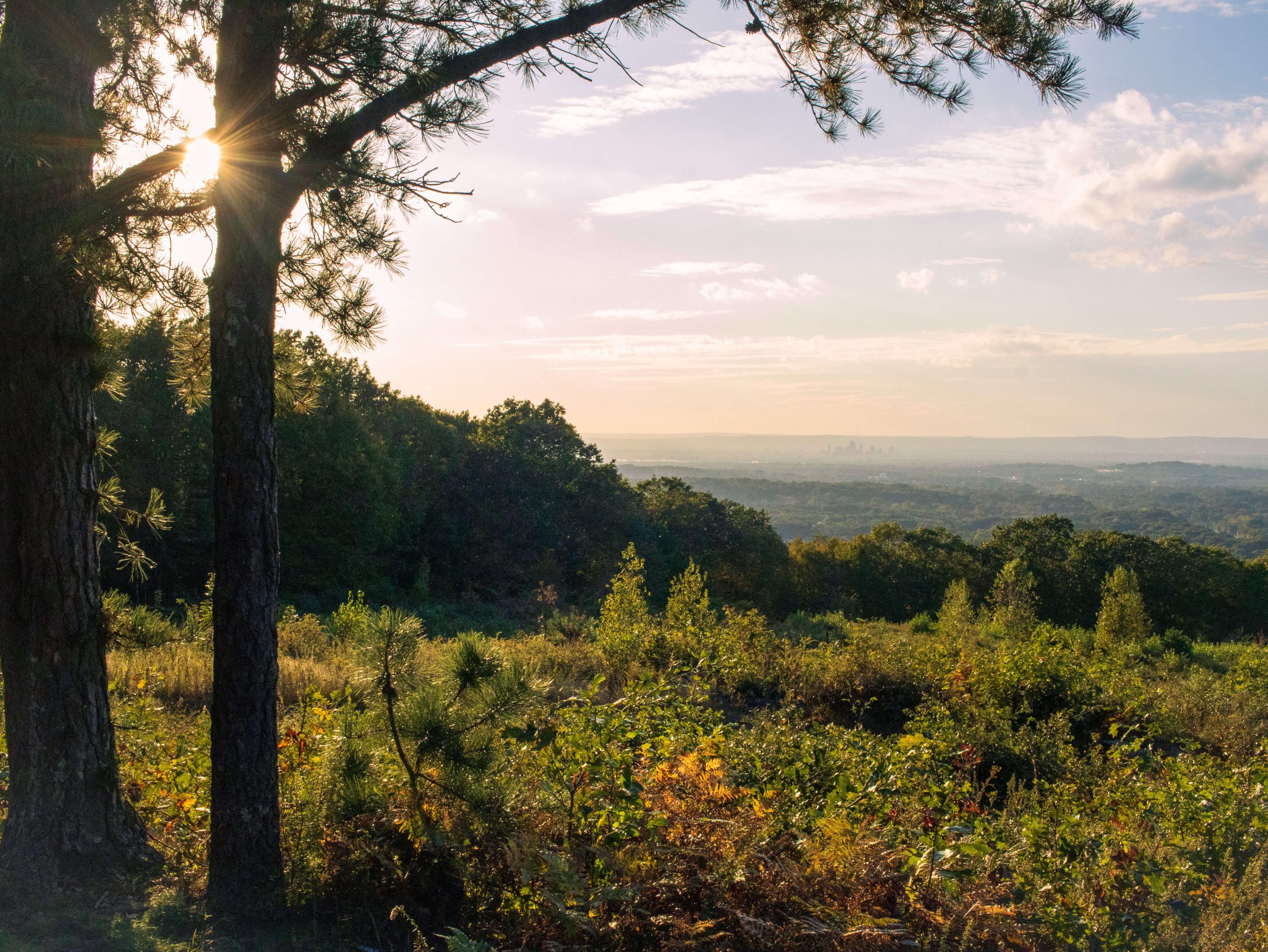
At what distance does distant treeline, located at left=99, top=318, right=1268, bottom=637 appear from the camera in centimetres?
1648

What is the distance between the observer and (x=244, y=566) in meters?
2.82

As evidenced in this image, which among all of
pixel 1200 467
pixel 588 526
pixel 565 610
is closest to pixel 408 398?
pixel 588 526

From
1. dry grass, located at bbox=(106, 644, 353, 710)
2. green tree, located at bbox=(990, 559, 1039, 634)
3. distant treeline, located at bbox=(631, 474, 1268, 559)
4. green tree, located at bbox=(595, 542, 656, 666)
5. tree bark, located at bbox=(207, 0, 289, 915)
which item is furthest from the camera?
distant treeline, located at bbox=(631, 474, 1268, 559)

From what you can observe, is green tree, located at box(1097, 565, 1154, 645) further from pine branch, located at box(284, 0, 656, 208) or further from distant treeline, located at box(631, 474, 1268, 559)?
distant treeline, located at box(631, 474, 1268, 559)

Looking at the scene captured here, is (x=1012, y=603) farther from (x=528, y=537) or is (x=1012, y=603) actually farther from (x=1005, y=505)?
(x=1005, y=505)

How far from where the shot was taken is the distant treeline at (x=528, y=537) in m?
16.5

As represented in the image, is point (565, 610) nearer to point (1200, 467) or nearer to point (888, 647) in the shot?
point (888, 647)

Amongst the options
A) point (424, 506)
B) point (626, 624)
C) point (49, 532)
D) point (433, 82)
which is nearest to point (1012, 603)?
point (626, 624)

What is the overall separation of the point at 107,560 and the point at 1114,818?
14811 mm

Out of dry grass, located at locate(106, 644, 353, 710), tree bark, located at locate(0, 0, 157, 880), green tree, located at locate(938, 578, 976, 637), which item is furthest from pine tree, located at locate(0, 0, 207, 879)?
green tree, located at locate(938, 578, 976, 637)

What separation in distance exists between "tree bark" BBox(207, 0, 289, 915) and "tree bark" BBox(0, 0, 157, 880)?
2.09 feet

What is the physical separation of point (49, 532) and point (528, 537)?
21.3m

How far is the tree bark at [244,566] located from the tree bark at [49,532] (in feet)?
2.09

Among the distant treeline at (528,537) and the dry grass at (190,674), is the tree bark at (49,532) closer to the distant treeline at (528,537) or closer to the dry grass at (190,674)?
the dry grass at (190,674)
